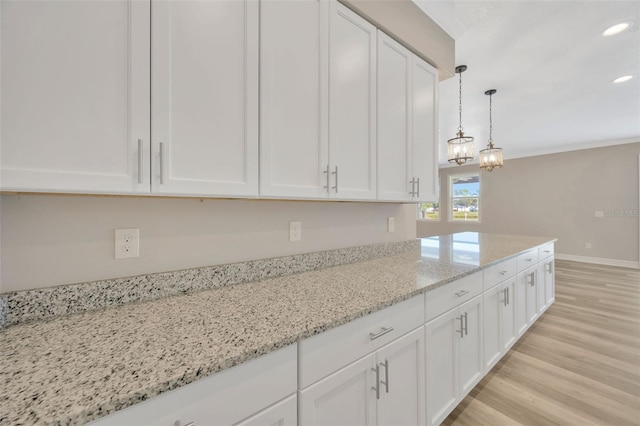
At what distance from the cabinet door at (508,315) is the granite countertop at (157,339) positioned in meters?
1.07

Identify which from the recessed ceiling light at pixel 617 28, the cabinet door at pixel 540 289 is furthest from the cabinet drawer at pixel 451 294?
the recessed ceiling light at pixel 617 28

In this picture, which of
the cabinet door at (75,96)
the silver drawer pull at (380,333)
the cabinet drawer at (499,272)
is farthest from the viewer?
the cabinet drawer at (499,272)

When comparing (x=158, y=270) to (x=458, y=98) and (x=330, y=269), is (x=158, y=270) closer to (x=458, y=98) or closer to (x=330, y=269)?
(x=330, y=269)

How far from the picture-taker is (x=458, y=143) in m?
3.10

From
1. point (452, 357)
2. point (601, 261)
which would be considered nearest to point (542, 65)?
point (452, 357)

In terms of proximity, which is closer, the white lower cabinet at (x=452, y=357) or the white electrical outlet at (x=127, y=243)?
the white electrical outlet at (x=127, y=243)

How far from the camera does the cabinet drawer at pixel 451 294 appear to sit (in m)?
1.27

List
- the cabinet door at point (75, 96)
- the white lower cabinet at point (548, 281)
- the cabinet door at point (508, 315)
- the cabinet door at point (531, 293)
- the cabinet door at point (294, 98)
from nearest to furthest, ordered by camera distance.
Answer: the cabinet door at point (75, 96), the cabinet door at point (294, 98), the cabinet door at point (508, 315), the cabinet door at point (531, 293), the white lower cabinet at point (548, 281)

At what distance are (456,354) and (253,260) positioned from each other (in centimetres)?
120

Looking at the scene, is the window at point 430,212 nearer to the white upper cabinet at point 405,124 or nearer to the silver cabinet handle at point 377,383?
the white upper cabinet at point 405,124

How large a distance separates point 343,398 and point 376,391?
166 mm

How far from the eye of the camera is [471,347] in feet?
5.22

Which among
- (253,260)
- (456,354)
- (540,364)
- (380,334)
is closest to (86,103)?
(253,260)

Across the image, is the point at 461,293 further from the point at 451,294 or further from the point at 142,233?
the point at 142,233
